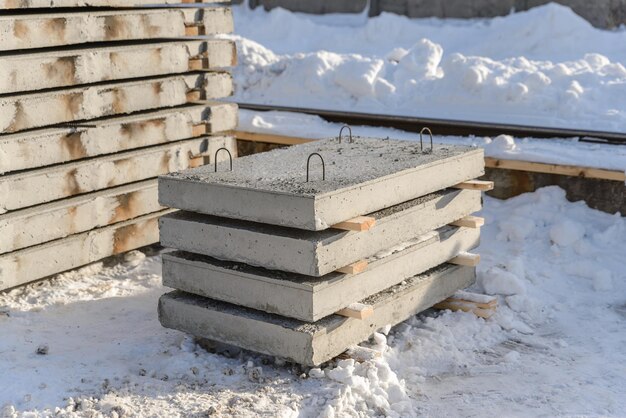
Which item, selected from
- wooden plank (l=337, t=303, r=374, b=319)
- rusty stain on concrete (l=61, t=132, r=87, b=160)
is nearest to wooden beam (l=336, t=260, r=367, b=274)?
wooden plank (l=337, t=303, r=374, b=319)

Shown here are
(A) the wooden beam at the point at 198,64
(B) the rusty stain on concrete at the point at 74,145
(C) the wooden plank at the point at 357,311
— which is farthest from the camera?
(A) the wooden beam at the point at 198,64

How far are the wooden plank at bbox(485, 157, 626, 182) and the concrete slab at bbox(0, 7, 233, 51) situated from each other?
2.69 metres

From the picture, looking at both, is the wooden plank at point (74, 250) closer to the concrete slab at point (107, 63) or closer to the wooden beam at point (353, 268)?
the concrete slab at point (107, 63)

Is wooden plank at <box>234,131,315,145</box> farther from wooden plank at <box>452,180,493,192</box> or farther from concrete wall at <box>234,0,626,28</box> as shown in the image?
concrete wall at <box>234,0,626,28</box>

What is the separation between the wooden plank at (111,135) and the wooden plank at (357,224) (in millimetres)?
2683

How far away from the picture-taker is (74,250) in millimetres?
7332

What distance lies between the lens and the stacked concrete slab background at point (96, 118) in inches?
270

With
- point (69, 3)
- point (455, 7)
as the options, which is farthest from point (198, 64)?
point (455, 7)

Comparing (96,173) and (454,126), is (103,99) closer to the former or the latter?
(96,173)

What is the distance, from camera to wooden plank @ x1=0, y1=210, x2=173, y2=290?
6.89 metres

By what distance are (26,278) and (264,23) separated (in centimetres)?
1380

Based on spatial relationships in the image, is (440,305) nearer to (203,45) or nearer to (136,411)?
(136,411)

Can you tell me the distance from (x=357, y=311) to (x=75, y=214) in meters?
2.74

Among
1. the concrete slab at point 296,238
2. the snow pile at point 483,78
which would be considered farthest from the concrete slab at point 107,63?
the snow pile at point 483,78
